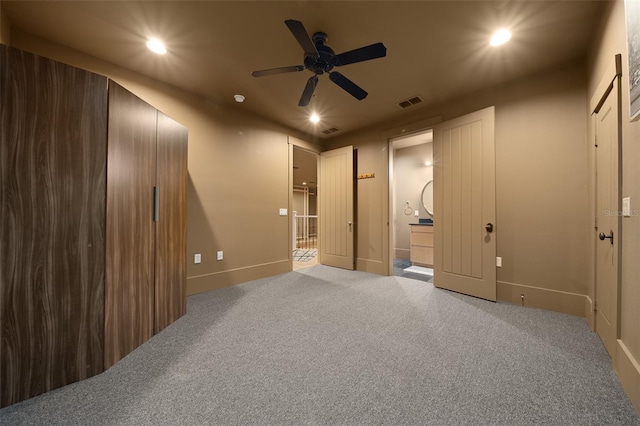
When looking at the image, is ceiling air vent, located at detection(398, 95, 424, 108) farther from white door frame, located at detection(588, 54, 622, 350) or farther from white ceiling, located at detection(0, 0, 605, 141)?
white door frame, located at detection(588, 54, 622, 350)

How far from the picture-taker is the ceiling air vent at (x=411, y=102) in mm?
3189

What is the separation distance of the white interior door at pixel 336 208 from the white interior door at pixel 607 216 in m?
2.93

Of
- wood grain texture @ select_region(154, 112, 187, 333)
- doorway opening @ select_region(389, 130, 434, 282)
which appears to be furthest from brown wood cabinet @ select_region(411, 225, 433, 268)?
wood grain texture @ select_region(154, 112, 187, 333)

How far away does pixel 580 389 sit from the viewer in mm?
1325

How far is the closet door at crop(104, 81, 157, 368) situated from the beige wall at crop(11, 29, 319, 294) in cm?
108

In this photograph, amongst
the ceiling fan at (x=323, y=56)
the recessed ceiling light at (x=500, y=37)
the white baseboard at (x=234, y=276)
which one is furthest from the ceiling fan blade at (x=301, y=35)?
the white baseboard at (x=234, y=276)

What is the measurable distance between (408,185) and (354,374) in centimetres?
479

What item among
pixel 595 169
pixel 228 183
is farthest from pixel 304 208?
pixel 595 169

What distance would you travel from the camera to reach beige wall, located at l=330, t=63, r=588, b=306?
238 cm

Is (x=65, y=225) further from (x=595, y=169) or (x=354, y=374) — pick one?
(x=595, y=169)

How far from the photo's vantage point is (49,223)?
1362 mm

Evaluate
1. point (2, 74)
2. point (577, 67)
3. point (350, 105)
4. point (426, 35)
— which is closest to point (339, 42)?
point (426, 35)

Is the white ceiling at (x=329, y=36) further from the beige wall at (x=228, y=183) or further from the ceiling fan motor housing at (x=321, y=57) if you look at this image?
the beige wall at (x=228, y=183)

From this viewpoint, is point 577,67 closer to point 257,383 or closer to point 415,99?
point 415,99
